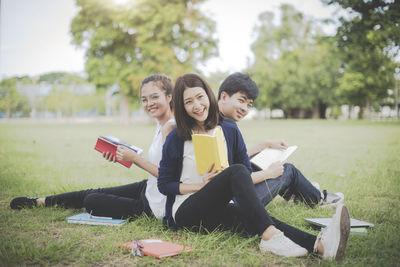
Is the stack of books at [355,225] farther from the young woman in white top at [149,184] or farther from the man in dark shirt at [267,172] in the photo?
the young woman in white top at [149,184]

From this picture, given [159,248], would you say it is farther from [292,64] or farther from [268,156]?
[292,64]

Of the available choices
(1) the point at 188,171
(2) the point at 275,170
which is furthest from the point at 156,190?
(2) the point at 275,170

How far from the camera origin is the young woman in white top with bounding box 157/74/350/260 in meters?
2.20

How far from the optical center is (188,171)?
2.56m

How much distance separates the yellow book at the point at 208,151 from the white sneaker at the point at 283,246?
557mm

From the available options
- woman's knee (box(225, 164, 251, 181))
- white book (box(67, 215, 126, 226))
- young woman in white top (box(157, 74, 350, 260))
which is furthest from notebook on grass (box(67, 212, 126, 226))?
woman's knee (box(225, 164, 251, 181))

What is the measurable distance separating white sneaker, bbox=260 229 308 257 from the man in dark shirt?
83 centimetres

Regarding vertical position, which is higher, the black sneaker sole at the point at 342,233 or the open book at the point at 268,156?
the open book at the point at 268,156

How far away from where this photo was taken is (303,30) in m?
42.0

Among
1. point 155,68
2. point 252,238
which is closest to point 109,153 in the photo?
point 252,238

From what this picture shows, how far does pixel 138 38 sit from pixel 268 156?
23.9 metres

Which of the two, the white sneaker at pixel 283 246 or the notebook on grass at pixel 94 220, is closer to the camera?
the white sneaker at pixel 283 246

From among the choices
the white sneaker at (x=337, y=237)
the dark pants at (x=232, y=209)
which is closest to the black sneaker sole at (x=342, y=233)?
the white sneaker at (x=337, y=237)

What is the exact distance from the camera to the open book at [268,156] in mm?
3308
